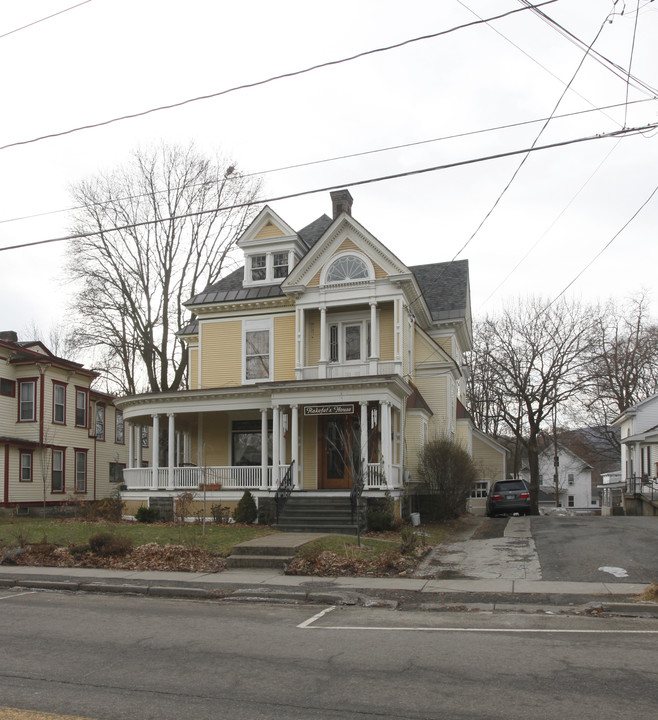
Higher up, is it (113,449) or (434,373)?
(434,373)

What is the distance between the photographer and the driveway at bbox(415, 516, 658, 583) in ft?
41.8

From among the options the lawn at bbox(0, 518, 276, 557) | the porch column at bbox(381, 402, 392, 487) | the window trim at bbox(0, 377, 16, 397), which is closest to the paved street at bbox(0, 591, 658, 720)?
the lawn at bbox(0, 518, 276, 557)

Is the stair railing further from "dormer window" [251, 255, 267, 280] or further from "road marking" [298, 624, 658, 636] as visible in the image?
"road marking" [298, 624, 658, 636]

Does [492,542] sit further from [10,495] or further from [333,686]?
[10,495]

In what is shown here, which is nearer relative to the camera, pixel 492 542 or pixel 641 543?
pixel 641 543

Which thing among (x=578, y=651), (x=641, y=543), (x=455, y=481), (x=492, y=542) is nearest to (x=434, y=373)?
(x=455, y=481)

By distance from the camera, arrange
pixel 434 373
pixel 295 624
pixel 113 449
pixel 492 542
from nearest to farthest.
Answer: pixel 295 624, pixel 492 542, pixel 434 373, pixel 113 449

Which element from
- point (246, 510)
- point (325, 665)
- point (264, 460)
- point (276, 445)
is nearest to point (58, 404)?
point (264, 460)

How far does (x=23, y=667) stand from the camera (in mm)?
6621

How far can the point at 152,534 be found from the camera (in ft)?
58.8

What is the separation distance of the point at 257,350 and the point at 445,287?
878 cm

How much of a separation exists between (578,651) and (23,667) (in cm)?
543

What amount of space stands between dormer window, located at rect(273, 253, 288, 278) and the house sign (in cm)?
626

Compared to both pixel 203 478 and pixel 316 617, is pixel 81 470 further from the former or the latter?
pixel 316 617
